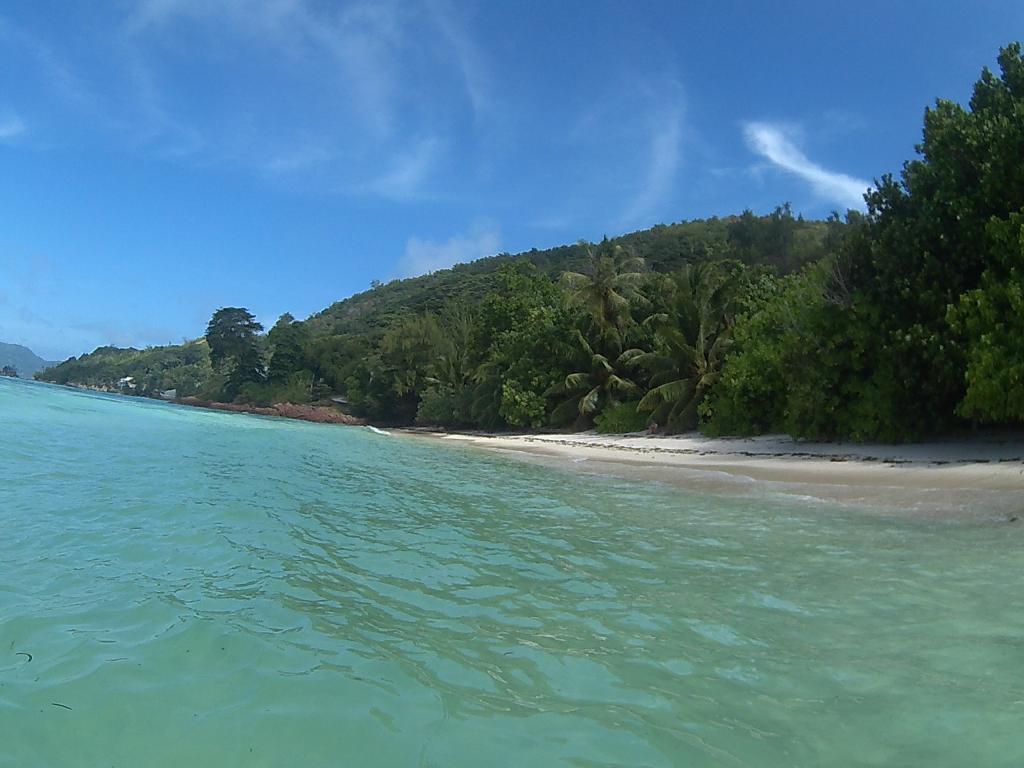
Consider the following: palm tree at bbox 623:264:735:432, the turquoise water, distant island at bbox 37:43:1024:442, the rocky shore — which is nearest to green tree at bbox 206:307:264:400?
the rocky shore

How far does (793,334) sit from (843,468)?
534cm

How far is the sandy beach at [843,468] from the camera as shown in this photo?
10.7 m

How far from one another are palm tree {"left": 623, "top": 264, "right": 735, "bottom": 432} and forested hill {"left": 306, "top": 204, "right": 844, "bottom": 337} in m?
8.58

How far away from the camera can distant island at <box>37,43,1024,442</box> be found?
1376 cm

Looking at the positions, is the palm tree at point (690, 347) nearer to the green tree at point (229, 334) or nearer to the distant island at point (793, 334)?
the distant island at point (793, 334)

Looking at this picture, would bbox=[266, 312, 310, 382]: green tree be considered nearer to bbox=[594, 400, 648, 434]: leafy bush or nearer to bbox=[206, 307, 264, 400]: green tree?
bbox=[206, 307, 264, 400]: green tree

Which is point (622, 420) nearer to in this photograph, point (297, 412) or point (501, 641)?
point (501, 641)

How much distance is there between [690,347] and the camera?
89.3 feet

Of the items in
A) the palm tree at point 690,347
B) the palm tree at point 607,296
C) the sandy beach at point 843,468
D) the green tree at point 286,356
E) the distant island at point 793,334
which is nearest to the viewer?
the sandy beach at point 843,468

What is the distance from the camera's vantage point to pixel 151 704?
3.59 meters

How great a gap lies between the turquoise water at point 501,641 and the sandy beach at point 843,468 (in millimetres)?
2441

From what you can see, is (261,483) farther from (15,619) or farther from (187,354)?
(187,354)

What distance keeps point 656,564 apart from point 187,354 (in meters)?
156

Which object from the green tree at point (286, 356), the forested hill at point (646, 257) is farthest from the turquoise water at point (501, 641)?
the green tree at point (286, 356)
